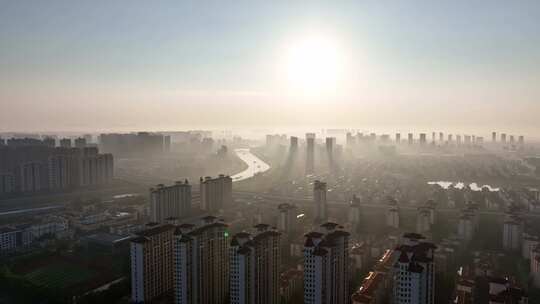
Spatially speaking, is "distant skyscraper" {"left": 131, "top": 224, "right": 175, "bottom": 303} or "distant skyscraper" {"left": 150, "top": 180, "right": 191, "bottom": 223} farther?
"distant skyscraper" {"left": 150, "top": 180, "right": 191, "bottom": 223}

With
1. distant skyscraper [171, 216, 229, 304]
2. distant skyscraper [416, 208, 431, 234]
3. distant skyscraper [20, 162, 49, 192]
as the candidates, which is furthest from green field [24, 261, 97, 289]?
distant skyscraper [20, 162, 49, 192]

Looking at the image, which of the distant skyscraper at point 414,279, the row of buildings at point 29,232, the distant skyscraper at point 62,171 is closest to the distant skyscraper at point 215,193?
the row of buildings at point 29,232

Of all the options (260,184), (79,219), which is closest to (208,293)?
(79,219)

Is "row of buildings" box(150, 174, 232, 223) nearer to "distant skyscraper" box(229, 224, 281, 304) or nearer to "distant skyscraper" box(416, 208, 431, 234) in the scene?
"distant skyscraper" box(229, 224, 281, 304)

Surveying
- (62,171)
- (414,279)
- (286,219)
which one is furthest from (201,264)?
(62,171)

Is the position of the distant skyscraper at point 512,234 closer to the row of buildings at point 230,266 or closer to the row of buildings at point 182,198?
the row of buildings at point 230,266

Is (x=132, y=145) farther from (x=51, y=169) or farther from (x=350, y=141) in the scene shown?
(x=350, y=141)
